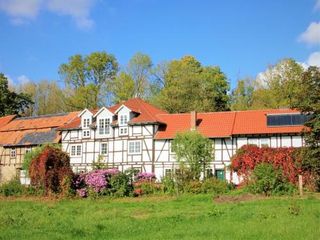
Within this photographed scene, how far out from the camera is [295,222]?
15.0 metres

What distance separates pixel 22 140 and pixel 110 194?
2653cm

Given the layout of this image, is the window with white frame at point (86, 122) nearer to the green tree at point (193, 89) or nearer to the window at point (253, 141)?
the green tree at point (193, 89)

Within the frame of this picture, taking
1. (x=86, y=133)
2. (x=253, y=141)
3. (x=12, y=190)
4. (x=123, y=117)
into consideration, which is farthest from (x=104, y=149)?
(x=253, y=141)

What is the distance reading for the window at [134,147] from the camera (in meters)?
45.8

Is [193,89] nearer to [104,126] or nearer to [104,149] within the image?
[104,126]

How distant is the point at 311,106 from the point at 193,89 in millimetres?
33283

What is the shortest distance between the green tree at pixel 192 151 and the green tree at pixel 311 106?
29.7ft

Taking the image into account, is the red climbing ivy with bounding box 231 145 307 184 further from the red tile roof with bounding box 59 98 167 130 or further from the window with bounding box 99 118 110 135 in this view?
the window with bounding box 99 118 110 135

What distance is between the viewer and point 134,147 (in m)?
46.0

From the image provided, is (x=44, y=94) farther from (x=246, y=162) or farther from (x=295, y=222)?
(x=295, y=222)

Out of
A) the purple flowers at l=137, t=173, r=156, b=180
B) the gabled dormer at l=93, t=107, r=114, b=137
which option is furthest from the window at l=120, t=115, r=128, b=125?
the purple flowers at l=137, t=173, r=156, b=180

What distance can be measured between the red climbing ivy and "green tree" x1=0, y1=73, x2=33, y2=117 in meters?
44.0

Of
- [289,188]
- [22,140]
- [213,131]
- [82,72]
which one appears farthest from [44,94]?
[289,188]

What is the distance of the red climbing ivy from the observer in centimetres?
3039
